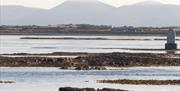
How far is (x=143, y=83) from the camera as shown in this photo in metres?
44.4

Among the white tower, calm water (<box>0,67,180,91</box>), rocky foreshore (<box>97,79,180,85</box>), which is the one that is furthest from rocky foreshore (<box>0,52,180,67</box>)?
the white tower

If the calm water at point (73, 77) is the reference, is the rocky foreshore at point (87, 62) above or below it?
below

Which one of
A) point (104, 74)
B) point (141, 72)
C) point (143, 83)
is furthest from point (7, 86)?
point (141, 72)

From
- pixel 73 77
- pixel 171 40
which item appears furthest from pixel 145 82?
pixel 171 40

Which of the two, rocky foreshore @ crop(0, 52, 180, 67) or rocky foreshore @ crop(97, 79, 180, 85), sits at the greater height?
rocky foreshore @ crop(97, 79, 180, 85)

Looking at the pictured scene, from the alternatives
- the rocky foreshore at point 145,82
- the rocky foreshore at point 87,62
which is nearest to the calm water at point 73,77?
the rocky foreshore at point 145,82

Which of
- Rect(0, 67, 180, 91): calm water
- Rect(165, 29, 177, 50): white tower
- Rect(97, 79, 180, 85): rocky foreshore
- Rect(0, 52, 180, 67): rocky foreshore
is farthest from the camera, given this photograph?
Rect(165, 29, 177, 50): white tower

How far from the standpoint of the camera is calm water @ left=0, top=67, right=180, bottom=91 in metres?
41.4

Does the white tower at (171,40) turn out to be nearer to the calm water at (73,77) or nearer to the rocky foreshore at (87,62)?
the rocky foreshore at (87,62)

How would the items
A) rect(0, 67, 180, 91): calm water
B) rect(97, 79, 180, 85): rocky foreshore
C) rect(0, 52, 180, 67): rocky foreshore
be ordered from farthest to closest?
rect(0, 52, 180, 67): rocky foreshore
rect(97, 79, 180, 85): rocky foreshore
rect(0, 67, 180, 91): calm water

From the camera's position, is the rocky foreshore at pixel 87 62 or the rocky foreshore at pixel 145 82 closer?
the rocky foreshore at pixel 145 82

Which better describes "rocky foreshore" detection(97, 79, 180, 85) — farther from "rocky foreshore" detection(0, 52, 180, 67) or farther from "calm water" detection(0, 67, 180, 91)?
"rocky foreshore" detection(0, 52, 180, 67)

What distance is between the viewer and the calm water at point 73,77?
4144 centimetres

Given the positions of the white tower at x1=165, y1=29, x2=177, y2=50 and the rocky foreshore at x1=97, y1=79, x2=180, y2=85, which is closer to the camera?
the rocky foreshore at x1=97, y1=79, x2=180, y2=85
